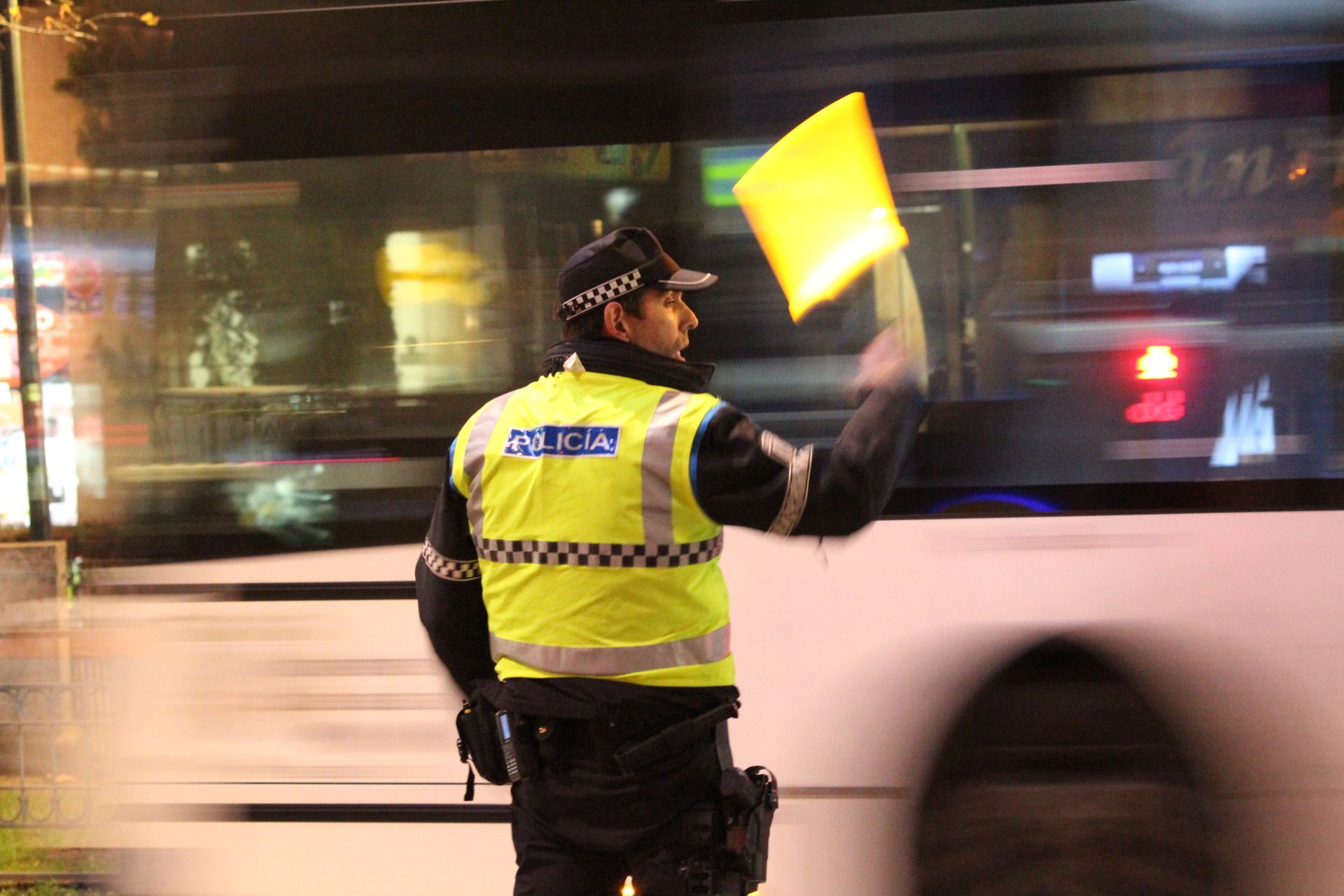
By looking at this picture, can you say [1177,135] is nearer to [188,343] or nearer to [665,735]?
[665,735]

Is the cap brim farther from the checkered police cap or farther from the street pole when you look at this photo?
the street pole

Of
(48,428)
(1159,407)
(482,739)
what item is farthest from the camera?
(48,428)

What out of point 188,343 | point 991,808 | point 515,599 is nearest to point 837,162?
point 515,599

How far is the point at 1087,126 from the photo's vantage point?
3.44 m

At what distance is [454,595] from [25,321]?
4961 millimetres

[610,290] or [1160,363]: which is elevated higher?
[610,290]

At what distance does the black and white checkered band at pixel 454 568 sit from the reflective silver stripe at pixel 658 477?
1.57 ft

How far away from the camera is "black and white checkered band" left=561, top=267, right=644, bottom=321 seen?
246 centimetres

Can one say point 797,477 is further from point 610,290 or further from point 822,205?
point 822,205

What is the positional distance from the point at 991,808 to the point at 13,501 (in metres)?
7.09

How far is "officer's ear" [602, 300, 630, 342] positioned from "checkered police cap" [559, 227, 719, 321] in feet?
0.07

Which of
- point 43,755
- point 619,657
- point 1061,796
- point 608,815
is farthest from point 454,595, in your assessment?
point 43,755

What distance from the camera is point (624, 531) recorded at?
235 centimetres

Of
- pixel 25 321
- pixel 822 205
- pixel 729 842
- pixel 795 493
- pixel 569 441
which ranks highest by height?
pixel 25 321
